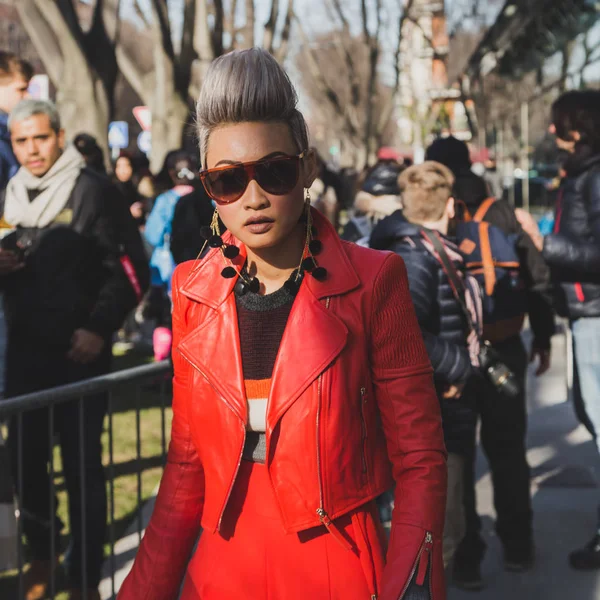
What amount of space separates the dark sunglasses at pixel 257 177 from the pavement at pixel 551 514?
2.96 meters

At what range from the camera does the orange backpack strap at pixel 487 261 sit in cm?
530

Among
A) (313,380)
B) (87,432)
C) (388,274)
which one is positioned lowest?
(87,432)

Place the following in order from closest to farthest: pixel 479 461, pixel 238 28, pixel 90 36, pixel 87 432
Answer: pixel 87 432
pixel 479 461
pixel 90 36
pixel 238 28

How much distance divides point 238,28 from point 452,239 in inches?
667

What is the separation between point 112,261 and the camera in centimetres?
498

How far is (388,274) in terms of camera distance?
92.9 inches

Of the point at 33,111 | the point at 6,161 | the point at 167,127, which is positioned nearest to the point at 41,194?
the point at 33,111

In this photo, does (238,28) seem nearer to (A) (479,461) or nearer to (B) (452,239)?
(A) (479,461)

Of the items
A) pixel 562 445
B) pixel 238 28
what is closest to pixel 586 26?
pixel 238 28

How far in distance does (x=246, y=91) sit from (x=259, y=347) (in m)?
0.52

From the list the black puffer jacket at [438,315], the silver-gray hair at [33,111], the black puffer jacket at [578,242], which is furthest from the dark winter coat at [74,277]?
the black puffer jacket at [578,242]

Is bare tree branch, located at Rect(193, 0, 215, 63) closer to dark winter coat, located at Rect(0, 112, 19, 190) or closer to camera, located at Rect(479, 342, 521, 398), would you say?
dark winter coat, located at Rect(0, 112, 19, 190)

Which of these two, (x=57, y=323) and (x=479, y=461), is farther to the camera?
(x=479, y=461)

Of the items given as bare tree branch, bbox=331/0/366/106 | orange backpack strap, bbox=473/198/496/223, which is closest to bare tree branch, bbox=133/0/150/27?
bare tree branch, bbox=331/0/366/106
